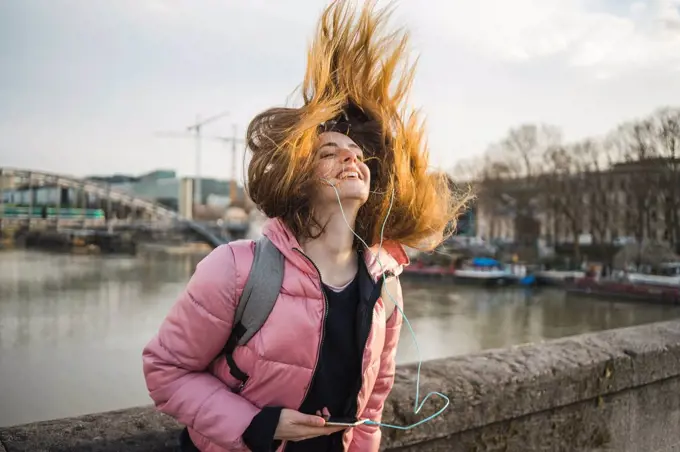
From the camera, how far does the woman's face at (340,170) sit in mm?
952

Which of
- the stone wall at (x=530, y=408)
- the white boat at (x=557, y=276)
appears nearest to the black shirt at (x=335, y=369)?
the stone wall at (x=530, y=408)

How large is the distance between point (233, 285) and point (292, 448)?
0.27 metres

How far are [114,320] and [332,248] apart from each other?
2064cm

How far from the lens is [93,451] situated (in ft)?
3.28

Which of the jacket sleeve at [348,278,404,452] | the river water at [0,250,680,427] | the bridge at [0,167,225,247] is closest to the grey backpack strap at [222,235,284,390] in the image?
the jacket sleeve at [348,278,404,452]

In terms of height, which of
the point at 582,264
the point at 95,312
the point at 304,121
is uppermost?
the point at 304,121

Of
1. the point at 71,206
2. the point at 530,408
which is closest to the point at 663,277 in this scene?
the point at 530,408

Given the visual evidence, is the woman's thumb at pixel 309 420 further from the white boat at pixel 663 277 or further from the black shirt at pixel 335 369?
the white boat at pixel 663 277

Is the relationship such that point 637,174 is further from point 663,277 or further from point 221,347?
point 221,347

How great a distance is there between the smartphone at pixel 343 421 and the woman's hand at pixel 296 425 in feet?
0.08

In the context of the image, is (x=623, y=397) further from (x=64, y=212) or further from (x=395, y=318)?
(x=64, y=212)

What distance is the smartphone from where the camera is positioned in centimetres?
89

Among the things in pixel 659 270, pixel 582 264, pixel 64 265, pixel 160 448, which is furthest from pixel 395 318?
pixel 64 265

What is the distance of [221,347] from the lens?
87 cm
